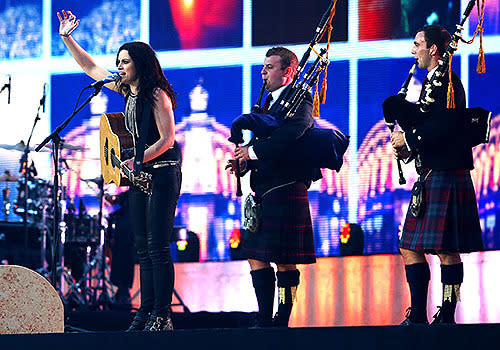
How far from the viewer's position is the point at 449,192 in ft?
13.2

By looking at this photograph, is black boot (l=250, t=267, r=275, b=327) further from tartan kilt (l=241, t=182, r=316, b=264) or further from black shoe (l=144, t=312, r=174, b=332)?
black shoe (l=144, t=312, r=174, b=332)

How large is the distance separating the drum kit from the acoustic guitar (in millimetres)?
2453

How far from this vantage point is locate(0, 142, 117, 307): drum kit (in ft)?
23.3

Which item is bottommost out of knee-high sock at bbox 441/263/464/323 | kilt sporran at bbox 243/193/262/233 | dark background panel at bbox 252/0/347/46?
knee-high sock at bbox 441/263/464/323

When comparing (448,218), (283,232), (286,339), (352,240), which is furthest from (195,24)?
(286,339)

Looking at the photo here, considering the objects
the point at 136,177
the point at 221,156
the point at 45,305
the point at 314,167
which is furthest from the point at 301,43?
the point at 45,305

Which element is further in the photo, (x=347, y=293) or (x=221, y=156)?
(x=221, y=156)

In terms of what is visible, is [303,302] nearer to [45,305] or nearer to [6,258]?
[6,258]

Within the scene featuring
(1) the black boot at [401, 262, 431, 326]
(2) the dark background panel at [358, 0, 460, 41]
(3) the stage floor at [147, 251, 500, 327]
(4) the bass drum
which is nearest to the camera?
(1) the black boot at [401, 262, 431, 326]

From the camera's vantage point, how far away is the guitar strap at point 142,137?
4215mm

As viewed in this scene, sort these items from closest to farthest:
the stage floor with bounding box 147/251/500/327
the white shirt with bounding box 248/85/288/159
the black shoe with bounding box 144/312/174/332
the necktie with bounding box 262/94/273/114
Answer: the black shoe with bounding box 144/312/174/332 → the white shirt with bounding box 248/85/288/159 → the necktie with bounding box 262/94/273/114 → the stage floor with bounding box 147/251/500/327

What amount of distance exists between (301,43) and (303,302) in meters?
2.17

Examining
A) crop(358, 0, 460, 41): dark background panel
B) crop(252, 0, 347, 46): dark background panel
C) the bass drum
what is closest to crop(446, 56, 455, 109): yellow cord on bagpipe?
crop(358, 0, 460, 41): dark background panel

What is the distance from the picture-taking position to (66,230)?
24.3 feet
